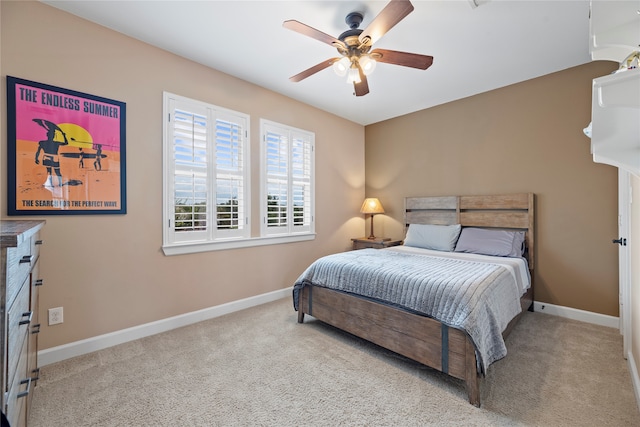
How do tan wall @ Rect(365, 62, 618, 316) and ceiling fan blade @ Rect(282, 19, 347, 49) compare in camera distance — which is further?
tan wall @ Rect(365, 62, 618, 316)

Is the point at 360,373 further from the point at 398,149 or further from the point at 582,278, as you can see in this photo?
the point at 398,149

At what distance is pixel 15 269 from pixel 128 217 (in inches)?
66.3

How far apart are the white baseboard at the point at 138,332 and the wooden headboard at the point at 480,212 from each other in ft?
8.08

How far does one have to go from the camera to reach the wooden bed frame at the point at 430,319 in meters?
1.81

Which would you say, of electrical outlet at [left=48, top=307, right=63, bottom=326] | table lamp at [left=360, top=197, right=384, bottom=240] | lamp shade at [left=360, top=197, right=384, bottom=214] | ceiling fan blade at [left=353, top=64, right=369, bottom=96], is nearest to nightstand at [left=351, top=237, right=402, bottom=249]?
table lamp at [left=360, top=197, right=384, bottom=240]

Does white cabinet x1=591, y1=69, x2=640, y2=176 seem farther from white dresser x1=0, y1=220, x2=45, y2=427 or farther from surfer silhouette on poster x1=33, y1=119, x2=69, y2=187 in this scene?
surfer silhouette on poster x1=33, y1=119, x2=69, y2=187

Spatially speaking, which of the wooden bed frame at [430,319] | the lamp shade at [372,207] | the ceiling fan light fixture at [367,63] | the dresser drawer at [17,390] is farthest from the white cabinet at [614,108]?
the lamp shade at [372,207]

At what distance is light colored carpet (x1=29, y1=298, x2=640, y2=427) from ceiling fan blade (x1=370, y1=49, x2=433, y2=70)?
2298mm

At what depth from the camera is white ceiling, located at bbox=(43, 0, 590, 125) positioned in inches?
85.0

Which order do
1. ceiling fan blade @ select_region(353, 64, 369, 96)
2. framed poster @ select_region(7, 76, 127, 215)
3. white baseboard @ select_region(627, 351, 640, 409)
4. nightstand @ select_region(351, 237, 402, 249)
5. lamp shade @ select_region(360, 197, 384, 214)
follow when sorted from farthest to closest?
lamp shade @ select_region(360, 197, 384, 214) → nightstand @ select_region(351, 237, 402, 249) → ceiling fan blade @ select_region(353, 64, 369, 96) → framed poster @ select_region(7, 76, 127, 215) → white baseboard @ select_region(627, 351, 640, 409)

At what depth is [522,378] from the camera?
1.99 m

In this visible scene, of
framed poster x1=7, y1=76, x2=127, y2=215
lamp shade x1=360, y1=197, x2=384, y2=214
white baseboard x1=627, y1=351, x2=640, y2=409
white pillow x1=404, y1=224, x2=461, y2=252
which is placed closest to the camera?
white baseboard x1=627, y1=351, x2=640, y2=409

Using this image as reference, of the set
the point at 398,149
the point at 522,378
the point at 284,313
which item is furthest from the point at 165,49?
the point at 522,378

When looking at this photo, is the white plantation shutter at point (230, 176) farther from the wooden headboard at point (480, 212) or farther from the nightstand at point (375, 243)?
the wooden headboard at point (480, 212)
